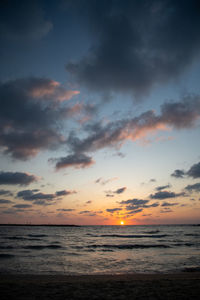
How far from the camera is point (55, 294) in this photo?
728cm

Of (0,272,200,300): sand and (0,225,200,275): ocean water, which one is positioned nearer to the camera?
(0,272,200,300): sand

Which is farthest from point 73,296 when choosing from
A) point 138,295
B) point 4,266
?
point 4,266

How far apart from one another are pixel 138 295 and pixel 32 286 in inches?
185

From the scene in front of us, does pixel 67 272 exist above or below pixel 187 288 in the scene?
below

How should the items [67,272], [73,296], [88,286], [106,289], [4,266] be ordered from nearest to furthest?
1. [73,296]
2. [106,289]
3. [88,286]
4. [67,272]
5. [4,266]

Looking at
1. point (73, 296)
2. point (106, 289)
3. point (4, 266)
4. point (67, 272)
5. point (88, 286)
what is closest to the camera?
point (73, 296)

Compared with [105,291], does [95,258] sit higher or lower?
lower

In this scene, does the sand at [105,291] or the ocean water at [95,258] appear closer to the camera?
the sand at [105,291]

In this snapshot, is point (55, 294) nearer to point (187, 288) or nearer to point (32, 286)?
point (32, 286)

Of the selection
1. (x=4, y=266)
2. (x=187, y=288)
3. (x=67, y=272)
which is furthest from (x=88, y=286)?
(x=4, y=266)

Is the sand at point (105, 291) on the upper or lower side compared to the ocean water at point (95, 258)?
upper

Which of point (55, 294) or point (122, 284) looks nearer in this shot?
point (55, 294)

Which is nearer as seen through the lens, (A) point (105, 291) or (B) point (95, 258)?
(A) point (105, 291)

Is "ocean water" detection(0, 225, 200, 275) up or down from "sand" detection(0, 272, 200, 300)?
down
